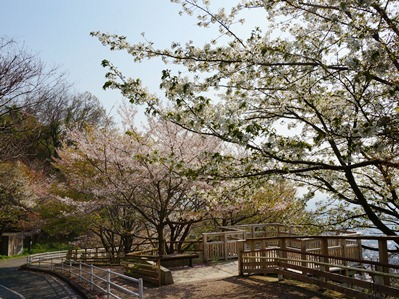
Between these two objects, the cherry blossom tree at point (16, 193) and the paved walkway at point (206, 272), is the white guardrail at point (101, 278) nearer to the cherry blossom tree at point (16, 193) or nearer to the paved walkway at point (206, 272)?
the paved walkway at point (206, 272)

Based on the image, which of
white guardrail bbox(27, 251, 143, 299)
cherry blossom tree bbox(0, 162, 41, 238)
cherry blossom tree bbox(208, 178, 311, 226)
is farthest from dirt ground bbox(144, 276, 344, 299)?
cherry blossom tree bbox(0, 162, 41, 238)

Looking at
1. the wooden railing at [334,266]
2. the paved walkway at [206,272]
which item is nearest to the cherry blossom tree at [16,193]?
the paved walkway at [206,272]

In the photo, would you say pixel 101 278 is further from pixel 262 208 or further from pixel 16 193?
pixel 16 193

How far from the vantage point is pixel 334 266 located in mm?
8320

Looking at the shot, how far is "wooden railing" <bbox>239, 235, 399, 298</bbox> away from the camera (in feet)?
24.7

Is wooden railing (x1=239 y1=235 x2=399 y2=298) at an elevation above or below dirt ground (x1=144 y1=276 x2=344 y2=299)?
above

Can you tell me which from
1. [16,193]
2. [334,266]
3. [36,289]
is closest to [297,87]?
[334,266]

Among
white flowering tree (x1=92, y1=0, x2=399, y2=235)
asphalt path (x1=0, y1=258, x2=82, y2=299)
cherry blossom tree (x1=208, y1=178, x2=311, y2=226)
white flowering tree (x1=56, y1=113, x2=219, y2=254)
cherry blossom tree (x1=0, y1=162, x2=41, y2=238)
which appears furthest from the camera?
cherry blossom tree (x1=0, y1=162, x2=41, y2=238)

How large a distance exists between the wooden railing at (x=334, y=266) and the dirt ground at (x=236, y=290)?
1.27ft

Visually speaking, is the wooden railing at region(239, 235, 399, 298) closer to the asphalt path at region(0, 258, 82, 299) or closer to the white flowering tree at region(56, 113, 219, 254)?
the white flowering tree at region(56, 113, 219, 254)

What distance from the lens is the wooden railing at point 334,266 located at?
754cm

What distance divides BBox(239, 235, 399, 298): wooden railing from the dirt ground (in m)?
0.39

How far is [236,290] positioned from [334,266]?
321cm

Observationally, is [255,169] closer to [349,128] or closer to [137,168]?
[349,128]
